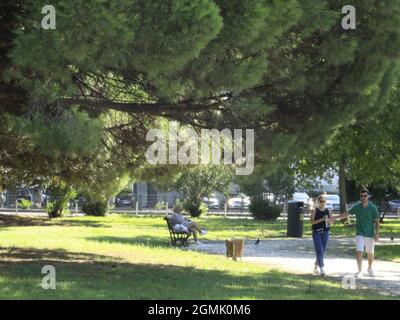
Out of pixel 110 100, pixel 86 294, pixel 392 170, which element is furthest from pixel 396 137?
pixel 86 294

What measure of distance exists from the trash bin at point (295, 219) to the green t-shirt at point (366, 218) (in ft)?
38.9

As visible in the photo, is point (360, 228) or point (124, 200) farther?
point (124, 200)

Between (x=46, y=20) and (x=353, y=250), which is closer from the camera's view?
(x=46, y=20)

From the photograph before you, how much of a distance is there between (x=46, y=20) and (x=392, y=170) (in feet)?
43.1

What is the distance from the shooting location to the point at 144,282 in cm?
1059

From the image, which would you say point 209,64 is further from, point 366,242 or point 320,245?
point 366,242

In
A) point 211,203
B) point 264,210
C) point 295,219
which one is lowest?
point 295,219

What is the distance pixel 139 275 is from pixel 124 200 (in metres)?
44.6

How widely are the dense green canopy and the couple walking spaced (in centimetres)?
140

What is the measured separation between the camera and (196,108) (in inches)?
454

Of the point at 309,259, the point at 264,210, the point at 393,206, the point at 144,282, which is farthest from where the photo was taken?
the point at 393,206

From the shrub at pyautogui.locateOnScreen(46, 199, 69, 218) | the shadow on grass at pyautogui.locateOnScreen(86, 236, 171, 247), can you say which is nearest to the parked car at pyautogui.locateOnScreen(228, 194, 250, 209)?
the shrub at pyautogui.locateOnScreen(46, 199, 69, 218)

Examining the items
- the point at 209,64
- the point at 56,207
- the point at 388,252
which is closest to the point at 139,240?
the point at 388,252

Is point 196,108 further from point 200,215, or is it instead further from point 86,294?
point 200,215
